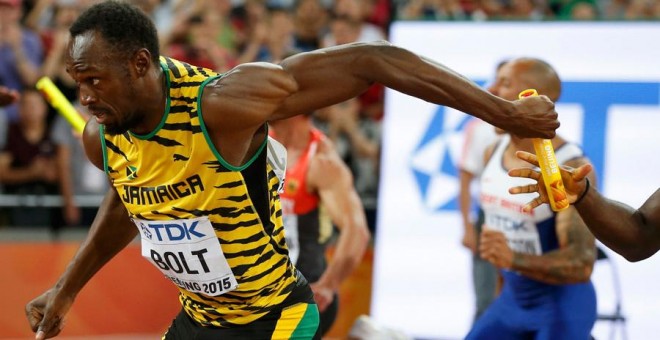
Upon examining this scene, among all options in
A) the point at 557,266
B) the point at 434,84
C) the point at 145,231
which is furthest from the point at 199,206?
the point at 557,266

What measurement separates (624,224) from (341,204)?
2.36 meters

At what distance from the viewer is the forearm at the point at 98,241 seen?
404 centimetres

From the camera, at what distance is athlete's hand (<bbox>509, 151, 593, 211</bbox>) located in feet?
11.9

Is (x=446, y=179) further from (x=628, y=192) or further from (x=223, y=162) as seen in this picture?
(x=223, y=162)

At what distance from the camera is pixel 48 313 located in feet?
13.2

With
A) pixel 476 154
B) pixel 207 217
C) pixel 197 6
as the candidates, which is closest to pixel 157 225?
pixel 207 217

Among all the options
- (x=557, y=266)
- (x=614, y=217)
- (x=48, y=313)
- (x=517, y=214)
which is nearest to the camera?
(x=614, y=217)

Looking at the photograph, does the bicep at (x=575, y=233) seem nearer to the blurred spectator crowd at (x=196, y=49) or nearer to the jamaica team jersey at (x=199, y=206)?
the jamaica team jersey at (x=199, y=206)

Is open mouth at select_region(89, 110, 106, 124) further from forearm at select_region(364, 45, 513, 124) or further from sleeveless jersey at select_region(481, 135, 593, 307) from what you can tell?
sleeveless jersey at select_region(481, 135, 593, 307)

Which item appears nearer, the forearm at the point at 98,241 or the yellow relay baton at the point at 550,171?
the yellow relay baton at the point at 550,171

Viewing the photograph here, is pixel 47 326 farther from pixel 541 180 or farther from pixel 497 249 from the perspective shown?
pixel 497 249

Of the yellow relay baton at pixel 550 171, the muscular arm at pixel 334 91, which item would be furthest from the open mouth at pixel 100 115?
the yellow relay baton at pixel 550 171

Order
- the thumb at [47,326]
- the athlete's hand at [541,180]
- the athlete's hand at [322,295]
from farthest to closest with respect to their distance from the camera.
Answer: the athlete's hand at [322,295] < the thumb at [47,326] < the athlete's hand at [541,180]

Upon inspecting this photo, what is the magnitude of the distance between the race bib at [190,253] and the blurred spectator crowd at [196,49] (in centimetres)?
533
